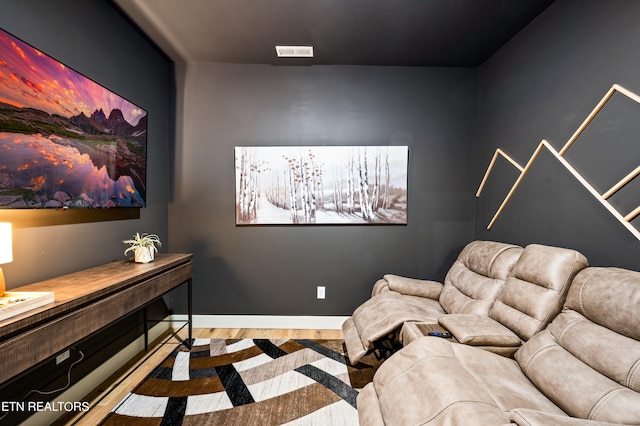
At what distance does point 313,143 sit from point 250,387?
7.49 feet

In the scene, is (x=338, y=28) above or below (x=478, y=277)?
above

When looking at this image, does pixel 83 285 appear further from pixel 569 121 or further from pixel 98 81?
pixel 569 121

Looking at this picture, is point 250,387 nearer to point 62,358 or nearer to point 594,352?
point 62,358

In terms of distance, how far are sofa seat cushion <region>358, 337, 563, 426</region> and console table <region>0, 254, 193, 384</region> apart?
1466 millimetres

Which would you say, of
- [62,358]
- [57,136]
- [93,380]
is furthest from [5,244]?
[93,380]

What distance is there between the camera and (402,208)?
324 centimetres

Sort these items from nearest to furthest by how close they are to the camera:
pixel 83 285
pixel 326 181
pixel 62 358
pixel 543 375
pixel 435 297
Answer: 1. pixel 543 375
2. pixel 83 285
3. pixel 62 358
4. pixel 435 297
5. pixel 326 181

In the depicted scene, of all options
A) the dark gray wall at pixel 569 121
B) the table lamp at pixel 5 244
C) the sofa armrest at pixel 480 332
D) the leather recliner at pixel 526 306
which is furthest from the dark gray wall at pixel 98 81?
the dark gray wall at pixel 569 121

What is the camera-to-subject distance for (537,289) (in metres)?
1.80

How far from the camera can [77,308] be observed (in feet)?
5.00

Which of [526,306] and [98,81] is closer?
[526,306]

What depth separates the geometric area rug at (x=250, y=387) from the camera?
1.90 m

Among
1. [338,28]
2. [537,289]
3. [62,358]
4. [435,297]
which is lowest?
[62,358]

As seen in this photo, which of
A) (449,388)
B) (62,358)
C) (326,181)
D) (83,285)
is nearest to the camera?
(449,388)
